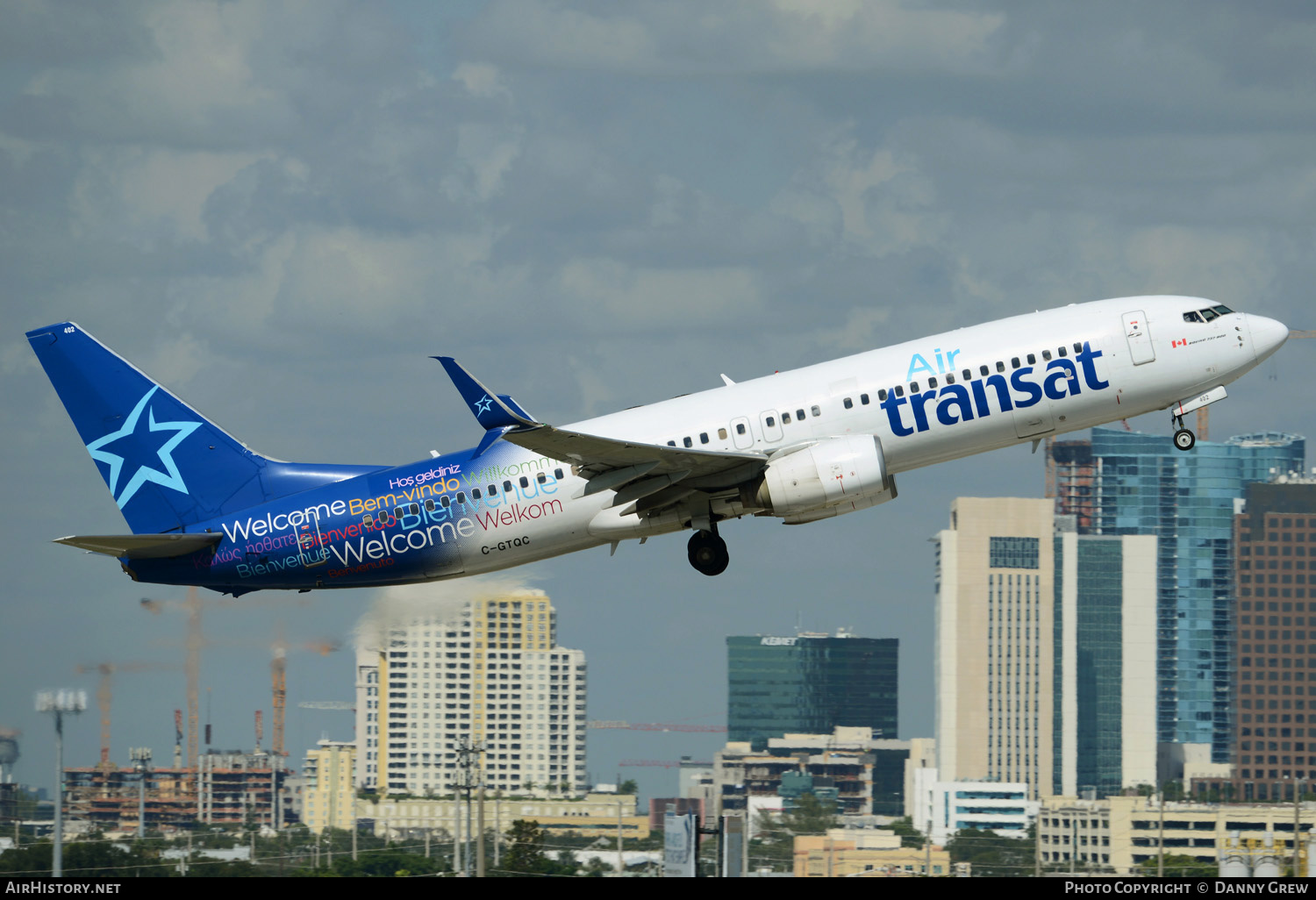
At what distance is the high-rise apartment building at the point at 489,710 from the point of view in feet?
398

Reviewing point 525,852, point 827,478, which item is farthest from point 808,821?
point 827,478

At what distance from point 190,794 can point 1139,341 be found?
62.5m

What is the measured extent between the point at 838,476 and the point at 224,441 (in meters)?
18.4

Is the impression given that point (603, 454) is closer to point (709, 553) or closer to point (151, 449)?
point (709, 553)

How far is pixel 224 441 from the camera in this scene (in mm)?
50812

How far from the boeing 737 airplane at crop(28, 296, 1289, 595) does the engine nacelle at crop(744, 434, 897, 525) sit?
0.15ft

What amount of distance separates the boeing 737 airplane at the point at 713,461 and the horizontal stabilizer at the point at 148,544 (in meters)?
0.07

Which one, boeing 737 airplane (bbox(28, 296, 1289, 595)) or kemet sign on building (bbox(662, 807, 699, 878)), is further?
kemet sign on building (bbox(662, 807, 699, 878))

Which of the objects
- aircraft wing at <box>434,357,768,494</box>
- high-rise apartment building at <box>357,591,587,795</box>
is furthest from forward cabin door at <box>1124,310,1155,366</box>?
high-rise apartment building at <box>357,591,587,795</box>

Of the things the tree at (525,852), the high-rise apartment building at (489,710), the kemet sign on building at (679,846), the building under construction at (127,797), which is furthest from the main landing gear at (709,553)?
the high-rise apartment building at (489,710)

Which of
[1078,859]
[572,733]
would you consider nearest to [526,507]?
[1078,859]

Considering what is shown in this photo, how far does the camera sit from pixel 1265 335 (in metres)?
46.4

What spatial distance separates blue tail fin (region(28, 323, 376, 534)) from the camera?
1960 inches

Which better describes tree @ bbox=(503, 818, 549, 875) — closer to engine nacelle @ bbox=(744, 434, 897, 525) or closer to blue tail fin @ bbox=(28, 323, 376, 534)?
blue tail fin @ bbox=(28, 323, 376, 534)
